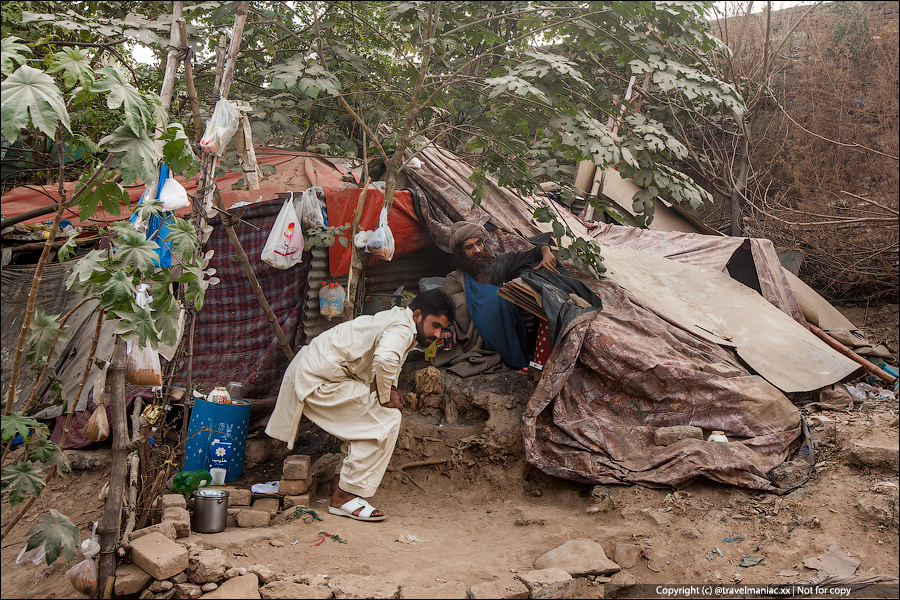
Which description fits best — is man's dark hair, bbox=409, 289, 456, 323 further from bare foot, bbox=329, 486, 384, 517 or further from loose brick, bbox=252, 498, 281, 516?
loose brick, bbox=252, 498, 281, 516

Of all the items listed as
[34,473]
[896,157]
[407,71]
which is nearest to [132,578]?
[34,473]

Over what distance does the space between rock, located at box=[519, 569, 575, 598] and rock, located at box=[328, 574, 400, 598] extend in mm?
631

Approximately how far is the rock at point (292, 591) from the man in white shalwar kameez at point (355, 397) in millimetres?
1116

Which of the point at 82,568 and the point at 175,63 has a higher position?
the point at 175,63

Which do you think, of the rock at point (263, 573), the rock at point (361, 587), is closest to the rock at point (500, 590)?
the rock at point (361, 587)

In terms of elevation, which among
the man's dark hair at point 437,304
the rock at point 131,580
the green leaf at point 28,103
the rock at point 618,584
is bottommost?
the rock at point 618,584

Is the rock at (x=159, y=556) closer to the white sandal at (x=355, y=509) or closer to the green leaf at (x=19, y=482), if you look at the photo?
the green leaf at (x=19, y=482)

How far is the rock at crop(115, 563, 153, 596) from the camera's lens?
273 cm

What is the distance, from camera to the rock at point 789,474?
4.02m

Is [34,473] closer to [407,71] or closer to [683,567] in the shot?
[683,567]

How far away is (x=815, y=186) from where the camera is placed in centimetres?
747

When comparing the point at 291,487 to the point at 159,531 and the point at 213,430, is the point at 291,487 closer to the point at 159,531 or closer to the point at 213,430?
the point at 213,430

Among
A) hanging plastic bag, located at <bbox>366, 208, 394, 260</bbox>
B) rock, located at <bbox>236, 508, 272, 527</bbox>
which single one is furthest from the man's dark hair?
rock, located at <bbox>236, 508, 272, 527</bbox>

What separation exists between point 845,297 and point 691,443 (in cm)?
464
